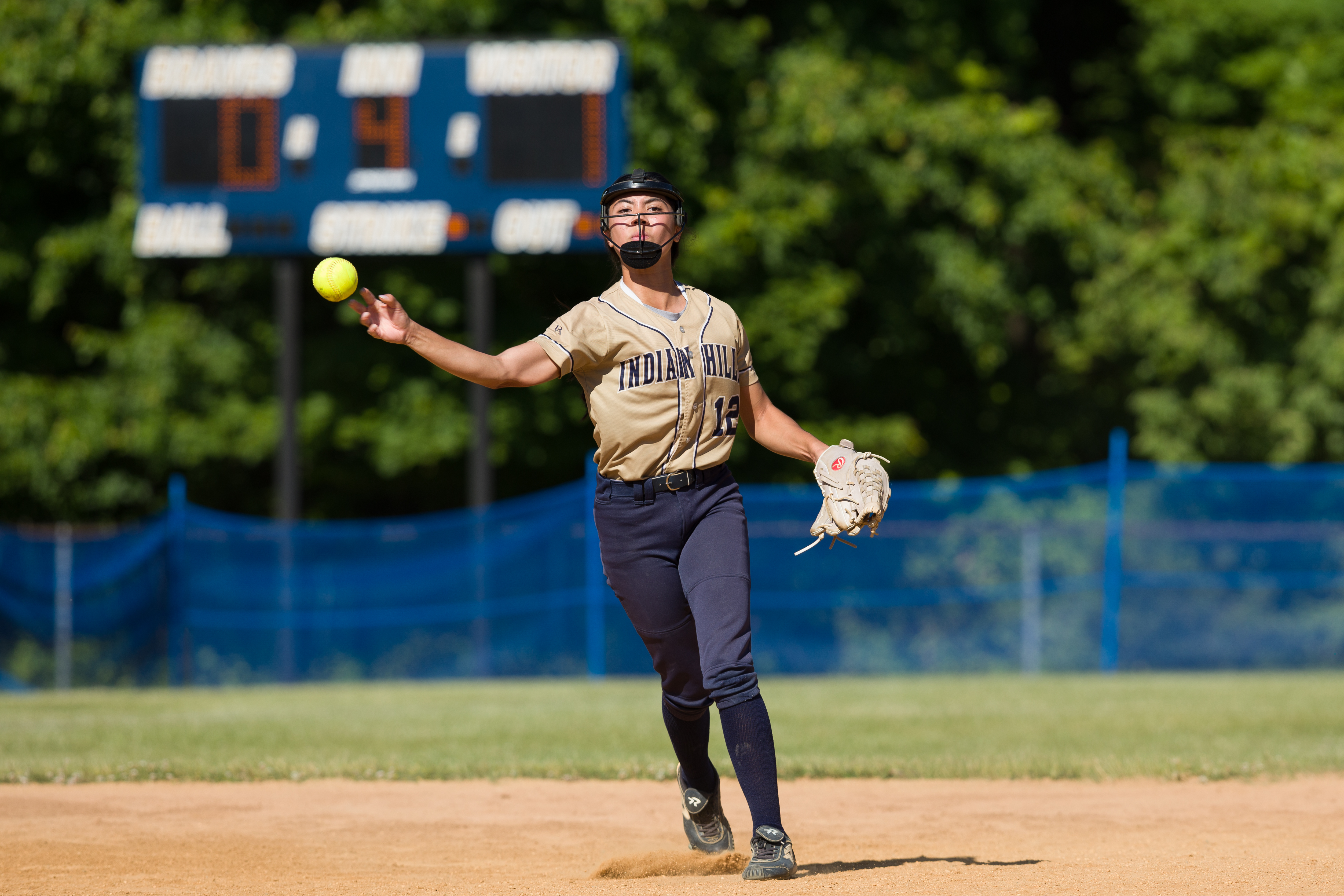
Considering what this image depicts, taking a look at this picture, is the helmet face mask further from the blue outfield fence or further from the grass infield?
the blue outfield fence

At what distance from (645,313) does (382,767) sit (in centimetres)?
379

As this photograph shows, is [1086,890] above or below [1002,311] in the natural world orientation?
below

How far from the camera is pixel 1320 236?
18625mm

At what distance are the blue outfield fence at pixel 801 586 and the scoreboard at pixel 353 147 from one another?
8.48 ft

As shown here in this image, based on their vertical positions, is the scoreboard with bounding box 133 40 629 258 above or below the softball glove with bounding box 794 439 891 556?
above

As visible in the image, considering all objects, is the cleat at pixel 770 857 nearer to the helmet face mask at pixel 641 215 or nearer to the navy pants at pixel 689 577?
the navy pants at pixel 689 577

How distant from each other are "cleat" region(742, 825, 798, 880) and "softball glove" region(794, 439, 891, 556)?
856 millimetres

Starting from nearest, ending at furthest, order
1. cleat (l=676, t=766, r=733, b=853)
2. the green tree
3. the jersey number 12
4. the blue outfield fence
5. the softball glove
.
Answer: the softball glove → the jersey number 12 → cleat (l=676, t=766, r=733, b=853) → the blue outfield fence → the green tree

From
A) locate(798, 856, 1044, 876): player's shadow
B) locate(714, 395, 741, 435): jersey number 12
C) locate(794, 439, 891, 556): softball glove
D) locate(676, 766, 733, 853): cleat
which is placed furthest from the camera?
locate(676, 766, 733, 853): cleat

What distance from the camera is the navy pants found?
4.73m

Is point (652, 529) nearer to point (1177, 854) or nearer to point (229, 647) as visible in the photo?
point (1177, 854)

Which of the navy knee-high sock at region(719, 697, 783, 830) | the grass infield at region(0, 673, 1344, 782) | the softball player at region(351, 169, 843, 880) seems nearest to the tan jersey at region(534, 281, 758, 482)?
the softball player at region(351, 169, 843, 880)

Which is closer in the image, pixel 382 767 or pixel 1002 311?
pixel 382 767

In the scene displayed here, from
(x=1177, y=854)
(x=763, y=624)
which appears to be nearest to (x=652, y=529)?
(x=1177, y=854)
